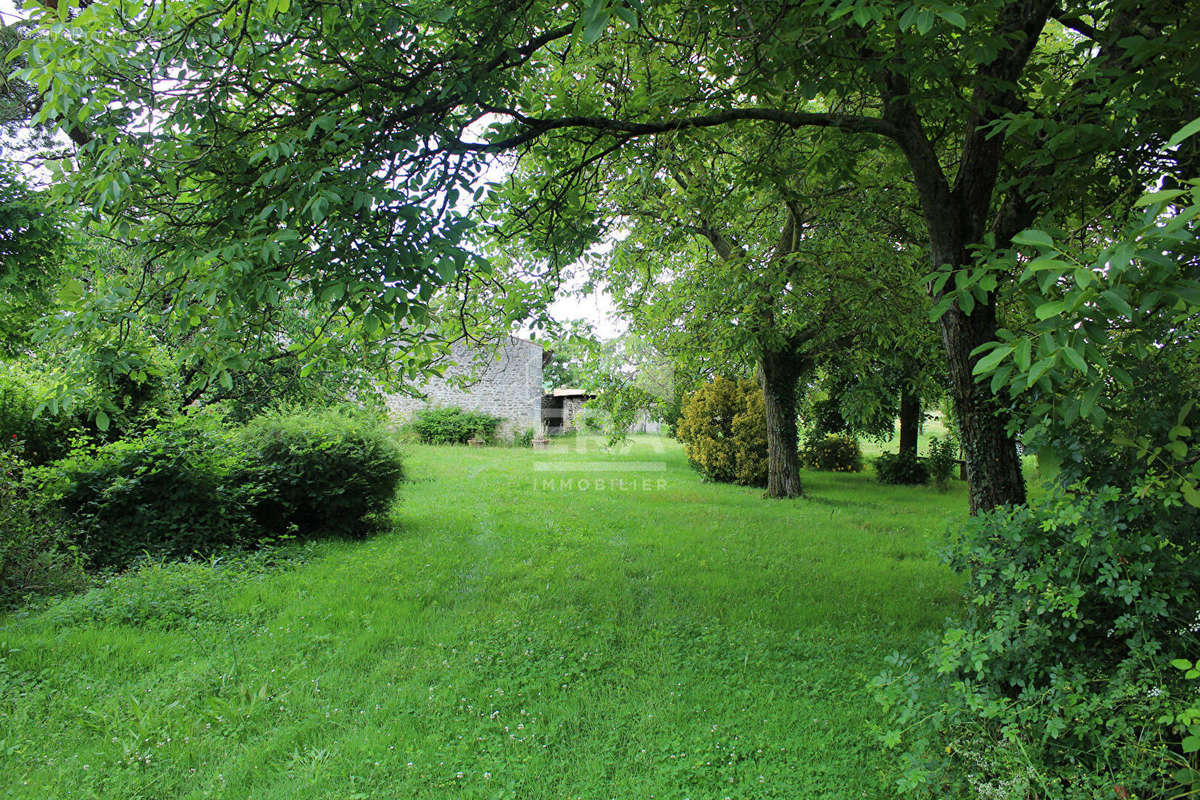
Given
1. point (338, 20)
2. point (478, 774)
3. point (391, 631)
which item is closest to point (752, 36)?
point (338, 20)

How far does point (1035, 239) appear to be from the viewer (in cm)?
185

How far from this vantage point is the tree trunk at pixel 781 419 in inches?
459

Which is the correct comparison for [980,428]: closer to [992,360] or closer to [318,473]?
[992,360]

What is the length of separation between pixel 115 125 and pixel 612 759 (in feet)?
14.2

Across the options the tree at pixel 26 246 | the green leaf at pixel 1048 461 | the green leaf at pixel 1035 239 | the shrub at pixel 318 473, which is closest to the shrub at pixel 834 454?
the shrub at pixel 318 473

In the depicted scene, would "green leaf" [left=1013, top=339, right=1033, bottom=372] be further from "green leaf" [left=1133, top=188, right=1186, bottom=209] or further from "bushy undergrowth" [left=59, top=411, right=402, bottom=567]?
"bushy undergrowth" [left=59, top=411, right=402, bottom=567]

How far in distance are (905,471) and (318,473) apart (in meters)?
13.6

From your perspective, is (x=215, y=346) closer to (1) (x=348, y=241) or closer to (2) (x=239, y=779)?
(1) (x=348, y=241)

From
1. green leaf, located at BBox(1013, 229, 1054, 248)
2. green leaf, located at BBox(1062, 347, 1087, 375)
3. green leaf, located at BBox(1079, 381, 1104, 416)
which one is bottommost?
green leaf, located at BBox(1079, 381, 1104, 416)

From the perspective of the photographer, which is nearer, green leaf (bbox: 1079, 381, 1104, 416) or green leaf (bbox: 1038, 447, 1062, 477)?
green leaf (bbox: 1079, 381, 1104, 416)

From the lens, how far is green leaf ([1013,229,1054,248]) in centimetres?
182

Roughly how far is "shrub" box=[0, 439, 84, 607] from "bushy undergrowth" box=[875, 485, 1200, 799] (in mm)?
6910

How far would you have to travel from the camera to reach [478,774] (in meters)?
3.10

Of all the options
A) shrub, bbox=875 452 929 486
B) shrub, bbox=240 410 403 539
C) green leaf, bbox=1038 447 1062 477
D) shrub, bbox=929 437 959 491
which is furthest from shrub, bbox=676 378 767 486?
green leaf, bbox=1038 447 1062 477
